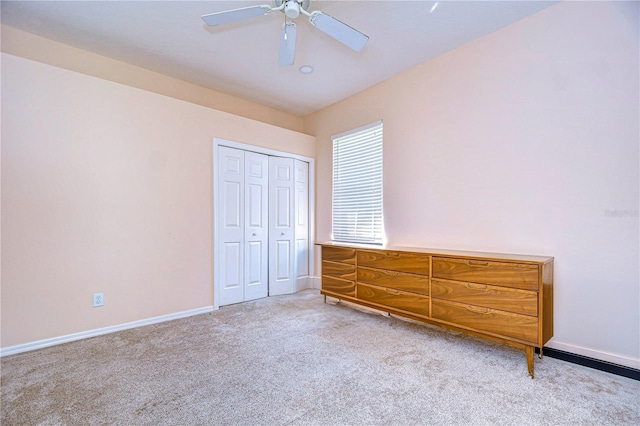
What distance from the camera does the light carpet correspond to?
1.69 metres

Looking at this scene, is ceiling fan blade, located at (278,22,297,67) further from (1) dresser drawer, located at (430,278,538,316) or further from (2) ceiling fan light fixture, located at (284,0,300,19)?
(1) dresser drawer, located at (430,278,538,316)

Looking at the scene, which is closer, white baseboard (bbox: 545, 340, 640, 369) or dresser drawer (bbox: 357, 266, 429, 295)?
Answer: white baseboard (bbox: 545, 340, 640, 369)

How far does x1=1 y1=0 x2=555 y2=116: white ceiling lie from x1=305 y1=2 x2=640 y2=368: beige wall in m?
0.34

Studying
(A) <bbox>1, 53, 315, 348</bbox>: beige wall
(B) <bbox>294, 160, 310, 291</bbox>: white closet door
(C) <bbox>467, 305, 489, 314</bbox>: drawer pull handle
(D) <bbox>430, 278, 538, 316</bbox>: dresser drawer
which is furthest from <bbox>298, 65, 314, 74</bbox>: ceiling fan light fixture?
(C) <bbox>467, 305, 489, 314</bbox>: drawer pull handle

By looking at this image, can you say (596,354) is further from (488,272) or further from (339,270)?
(339,270)

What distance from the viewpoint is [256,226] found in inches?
165

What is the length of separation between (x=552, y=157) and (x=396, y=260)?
1573mm

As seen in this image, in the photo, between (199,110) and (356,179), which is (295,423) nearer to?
(356,179)

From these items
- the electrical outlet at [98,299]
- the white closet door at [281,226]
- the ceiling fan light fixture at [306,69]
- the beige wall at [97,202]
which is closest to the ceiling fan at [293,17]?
the ceiling fan light fixture at [306,69]

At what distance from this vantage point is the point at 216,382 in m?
2.04

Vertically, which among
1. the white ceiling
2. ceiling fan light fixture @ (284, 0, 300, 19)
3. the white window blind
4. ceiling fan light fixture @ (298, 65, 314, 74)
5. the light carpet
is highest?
the white ceiling

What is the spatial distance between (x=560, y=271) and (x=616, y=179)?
78 centimetres

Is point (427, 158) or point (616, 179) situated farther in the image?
point (427, 158)

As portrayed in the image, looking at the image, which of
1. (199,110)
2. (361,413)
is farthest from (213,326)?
(199,110)
